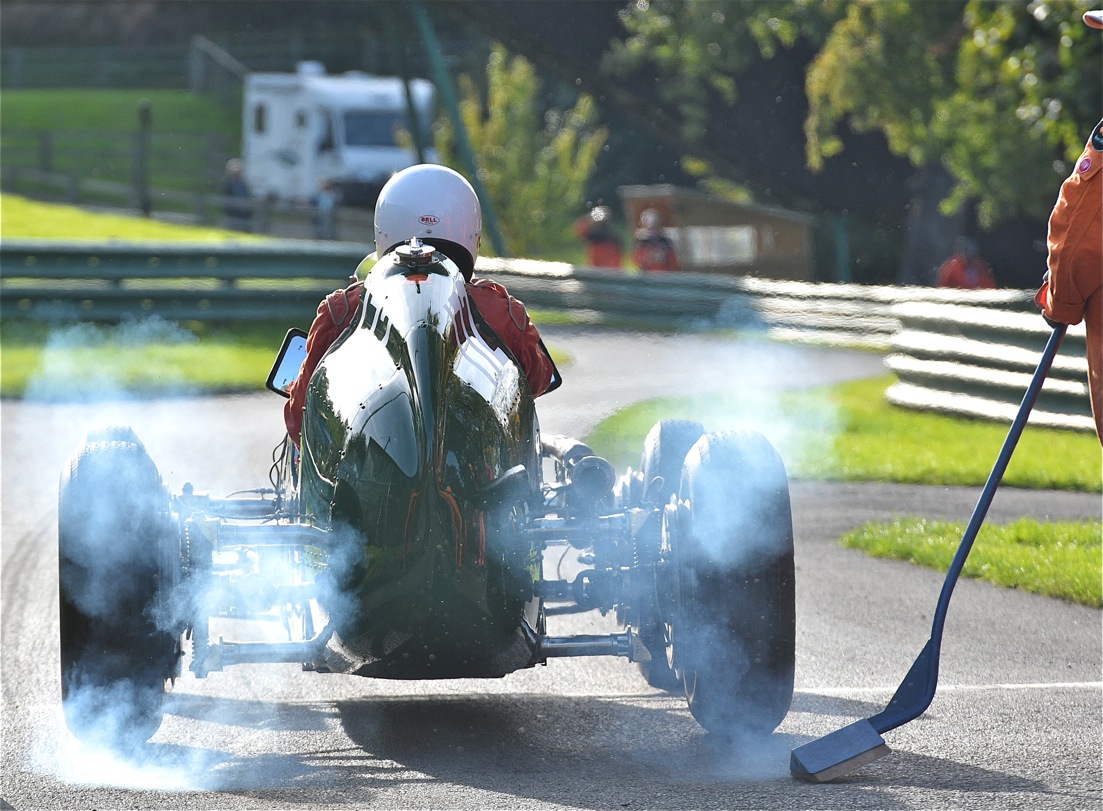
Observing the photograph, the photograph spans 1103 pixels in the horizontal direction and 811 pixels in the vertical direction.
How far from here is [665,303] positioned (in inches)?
841

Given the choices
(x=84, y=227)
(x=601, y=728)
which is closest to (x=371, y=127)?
(x=84, y=227)

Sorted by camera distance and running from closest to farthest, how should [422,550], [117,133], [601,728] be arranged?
[422,550], [601,728], [117,133]

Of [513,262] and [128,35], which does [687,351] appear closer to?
[513,262]

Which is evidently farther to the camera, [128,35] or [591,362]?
[128,35]

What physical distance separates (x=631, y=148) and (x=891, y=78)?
27189mm

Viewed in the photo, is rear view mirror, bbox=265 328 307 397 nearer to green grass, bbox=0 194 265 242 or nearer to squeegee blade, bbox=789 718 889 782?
squeegee blade, bbox=789 718 889 782

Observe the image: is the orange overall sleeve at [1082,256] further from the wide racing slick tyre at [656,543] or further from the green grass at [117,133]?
the green grass at [117,133]

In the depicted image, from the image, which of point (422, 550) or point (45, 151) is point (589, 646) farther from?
point (45, 151)

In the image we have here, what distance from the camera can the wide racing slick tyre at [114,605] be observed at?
514 cm

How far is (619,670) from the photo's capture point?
6570 mm

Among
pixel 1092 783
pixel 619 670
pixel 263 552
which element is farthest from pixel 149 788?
pixel 1092 783

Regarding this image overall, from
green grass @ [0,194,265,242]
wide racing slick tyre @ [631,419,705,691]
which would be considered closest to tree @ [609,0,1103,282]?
green grass @ [0,194,265,242]

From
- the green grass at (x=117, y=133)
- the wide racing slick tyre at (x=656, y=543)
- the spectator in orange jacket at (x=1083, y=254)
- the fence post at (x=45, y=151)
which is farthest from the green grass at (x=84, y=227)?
the spectator in orange jacket at (x=1083, y=254)

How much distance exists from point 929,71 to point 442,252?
17907 millimetres
